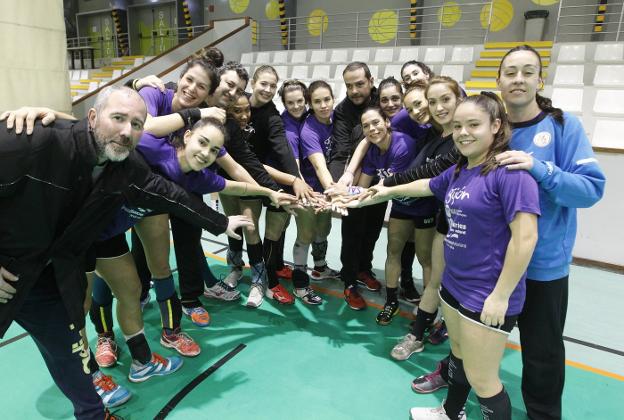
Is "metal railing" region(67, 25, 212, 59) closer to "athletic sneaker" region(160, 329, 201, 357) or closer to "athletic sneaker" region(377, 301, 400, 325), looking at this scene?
"athletic sneaker" region(160, 329, 201, 357)

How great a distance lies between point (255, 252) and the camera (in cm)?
305

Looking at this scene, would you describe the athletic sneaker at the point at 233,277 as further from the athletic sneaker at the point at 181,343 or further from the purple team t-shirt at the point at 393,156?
the purple team t-shirt at the point at 393,156

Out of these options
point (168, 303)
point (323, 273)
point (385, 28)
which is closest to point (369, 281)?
point (323, 273)

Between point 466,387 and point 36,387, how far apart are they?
220 centimetres

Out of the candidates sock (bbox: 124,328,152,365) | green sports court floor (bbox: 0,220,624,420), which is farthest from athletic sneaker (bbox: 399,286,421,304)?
sock (bbox: 124,328,152,365)

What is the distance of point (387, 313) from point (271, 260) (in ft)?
3.24

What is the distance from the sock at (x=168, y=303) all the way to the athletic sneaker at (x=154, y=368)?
22 cm

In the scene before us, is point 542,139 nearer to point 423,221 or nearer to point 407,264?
point 423,221

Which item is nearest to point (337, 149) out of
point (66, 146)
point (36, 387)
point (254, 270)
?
point (254, 270)

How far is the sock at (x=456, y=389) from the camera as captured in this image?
66.2 inches

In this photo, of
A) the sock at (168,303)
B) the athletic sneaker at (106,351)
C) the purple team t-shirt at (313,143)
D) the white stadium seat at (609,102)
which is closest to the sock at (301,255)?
the purple team t-shirt at (313,143)

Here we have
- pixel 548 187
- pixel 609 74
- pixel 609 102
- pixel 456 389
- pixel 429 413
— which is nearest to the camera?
pixel 548 187

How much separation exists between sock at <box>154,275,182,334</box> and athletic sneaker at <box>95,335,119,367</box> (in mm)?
301

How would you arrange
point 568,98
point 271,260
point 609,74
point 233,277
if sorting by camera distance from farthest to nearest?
point 609,74 → point 568,98 → point 233,277 → point 271,260
